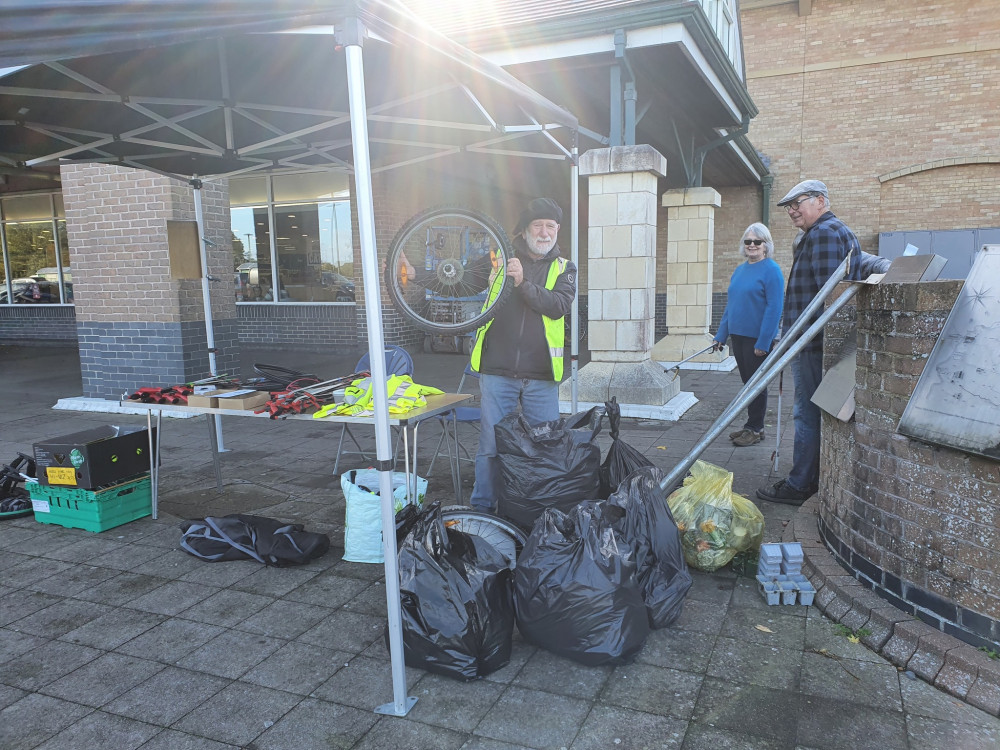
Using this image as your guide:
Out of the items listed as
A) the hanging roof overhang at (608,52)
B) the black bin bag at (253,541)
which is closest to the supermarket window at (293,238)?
the hanging roof overhang at (608,52)

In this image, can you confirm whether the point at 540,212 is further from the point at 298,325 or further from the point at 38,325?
the point at 38,325

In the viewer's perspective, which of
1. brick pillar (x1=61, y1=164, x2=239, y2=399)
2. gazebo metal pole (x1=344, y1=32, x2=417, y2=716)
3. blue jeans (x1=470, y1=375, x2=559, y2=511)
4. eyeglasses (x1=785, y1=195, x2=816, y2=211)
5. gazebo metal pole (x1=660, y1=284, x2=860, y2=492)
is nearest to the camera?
gazebo metal pole (x1=344, y1=32, x2=417, y2=716)

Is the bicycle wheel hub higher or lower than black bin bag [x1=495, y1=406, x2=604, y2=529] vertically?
higher

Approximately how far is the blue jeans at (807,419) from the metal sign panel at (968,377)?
5.16 ft

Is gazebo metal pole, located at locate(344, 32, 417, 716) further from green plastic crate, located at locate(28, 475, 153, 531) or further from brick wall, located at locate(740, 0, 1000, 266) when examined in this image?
brick wall, located at locate(740, 0, 1000, 266)

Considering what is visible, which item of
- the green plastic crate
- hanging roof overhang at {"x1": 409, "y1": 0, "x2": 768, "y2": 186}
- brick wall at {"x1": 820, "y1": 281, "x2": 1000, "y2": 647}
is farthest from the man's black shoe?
the green plastic crate

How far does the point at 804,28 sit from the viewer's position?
51.7ft

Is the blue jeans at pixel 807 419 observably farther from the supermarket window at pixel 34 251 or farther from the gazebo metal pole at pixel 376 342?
the supermarket window at pixel 34 251

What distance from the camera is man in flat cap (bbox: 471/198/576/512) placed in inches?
141

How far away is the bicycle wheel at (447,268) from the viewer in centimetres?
339

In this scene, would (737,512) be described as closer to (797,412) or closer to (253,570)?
(797,412)

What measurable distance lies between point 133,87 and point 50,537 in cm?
282

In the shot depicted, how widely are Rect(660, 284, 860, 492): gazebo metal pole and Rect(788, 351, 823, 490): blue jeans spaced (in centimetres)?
102

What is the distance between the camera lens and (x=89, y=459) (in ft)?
13.5
